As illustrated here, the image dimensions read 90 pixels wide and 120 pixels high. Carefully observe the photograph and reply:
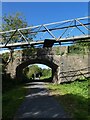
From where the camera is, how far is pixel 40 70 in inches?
2594

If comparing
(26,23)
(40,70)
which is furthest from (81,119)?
(40,70)

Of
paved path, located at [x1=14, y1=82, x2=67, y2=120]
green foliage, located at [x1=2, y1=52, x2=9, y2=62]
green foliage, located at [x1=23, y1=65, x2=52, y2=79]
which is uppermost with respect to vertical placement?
green foliage, located at [x1=2, y1=52, x2=9, y2=62]

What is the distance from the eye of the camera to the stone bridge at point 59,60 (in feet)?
84.5

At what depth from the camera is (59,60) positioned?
2616 cm

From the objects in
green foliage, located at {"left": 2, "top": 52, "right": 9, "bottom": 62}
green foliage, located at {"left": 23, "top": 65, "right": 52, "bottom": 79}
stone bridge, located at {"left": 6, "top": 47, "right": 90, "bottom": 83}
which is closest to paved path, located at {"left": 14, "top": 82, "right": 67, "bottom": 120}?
stone bridge, located at {"left": 6, "top": 47, "right": 90, "bottom": 83}

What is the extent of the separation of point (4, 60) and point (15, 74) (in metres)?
1.86

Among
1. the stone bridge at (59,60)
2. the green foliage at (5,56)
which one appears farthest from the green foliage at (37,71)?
the stone bridge at (59,60)

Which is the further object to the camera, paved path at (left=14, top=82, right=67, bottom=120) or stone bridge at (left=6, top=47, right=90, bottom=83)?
stone bridge at (left=6, top=47, right=90, bottom=83)

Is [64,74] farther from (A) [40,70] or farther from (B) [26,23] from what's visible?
(A) [40,70]

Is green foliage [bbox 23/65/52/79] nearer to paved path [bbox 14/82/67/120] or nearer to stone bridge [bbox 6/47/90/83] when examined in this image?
stone bridge [bbox 6/47/90/83]

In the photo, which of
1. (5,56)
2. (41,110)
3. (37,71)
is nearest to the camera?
(41,110)

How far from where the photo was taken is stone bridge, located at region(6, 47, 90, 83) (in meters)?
25.8

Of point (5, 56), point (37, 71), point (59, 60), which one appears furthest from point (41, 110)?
point (37, 71)

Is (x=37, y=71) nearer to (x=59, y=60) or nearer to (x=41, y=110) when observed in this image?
(x=59, y=60)
